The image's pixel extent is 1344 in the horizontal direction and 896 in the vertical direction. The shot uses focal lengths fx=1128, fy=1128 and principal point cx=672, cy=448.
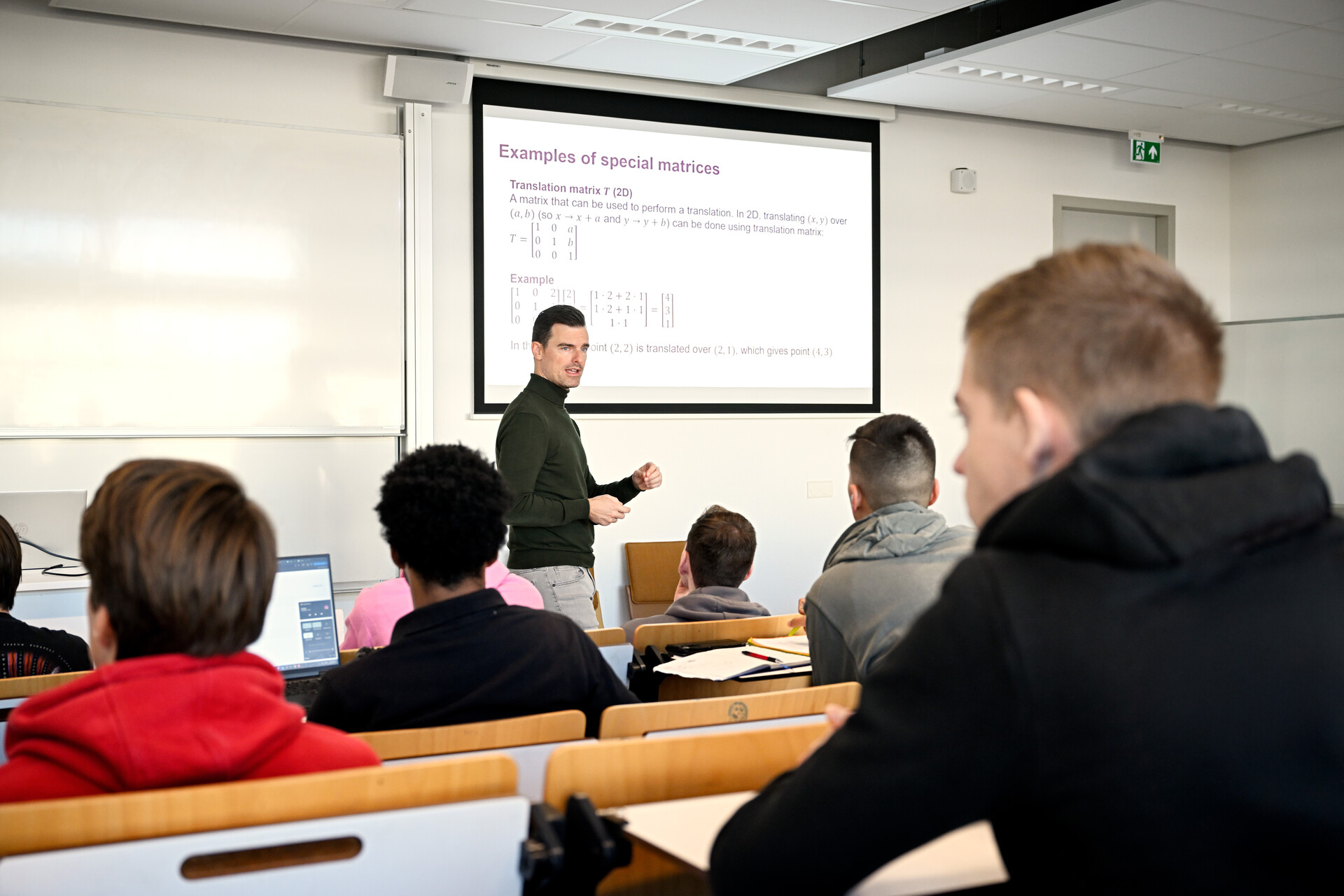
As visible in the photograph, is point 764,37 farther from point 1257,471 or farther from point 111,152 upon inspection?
point 1257,471

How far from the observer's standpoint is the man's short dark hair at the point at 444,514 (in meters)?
1.89

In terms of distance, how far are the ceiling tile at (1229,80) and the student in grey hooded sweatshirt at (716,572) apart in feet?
11.4

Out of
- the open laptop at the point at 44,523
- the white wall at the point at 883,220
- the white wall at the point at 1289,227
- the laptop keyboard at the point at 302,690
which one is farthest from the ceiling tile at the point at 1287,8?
the open laptop at the point at 44,523

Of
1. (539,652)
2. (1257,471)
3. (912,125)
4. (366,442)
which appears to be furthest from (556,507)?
(912,125)

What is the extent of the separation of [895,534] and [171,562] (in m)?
1.54

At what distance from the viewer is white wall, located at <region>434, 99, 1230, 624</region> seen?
488 cm

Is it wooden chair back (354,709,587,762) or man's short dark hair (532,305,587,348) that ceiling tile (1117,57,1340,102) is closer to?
man's short dark hair (532,305,587,348)

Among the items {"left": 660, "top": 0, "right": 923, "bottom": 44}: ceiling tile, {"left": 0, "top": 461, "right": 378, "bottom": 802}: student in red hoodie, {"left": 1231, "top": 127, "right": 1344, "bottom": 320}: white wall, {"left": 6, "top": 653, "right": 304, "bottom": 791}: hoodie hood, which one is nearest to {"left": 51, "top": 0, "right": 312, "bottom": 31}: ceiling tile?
{"left": 660, "top": 0, "right": 923, "bottom": 44}: ceiling tile

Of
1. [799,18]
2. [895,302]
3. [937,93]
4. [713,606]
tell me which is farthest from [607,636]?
[937,93]

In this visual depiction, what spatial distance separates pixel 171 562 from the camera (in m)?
1.17

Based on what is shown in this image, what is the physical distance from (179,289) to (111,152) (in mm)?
546

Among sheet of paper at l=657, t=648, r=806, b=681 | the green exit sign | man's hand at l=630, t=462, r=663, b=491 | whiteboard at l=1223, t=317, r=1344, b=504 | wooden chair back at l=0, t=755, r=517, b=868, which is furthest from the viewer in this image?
the green exit sign

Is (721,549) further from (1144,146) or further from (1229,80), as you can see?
(1144,146)

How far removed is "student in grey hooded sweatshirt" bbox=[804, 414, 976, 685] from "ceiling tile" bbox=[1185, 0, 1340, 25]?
2.92 meters
